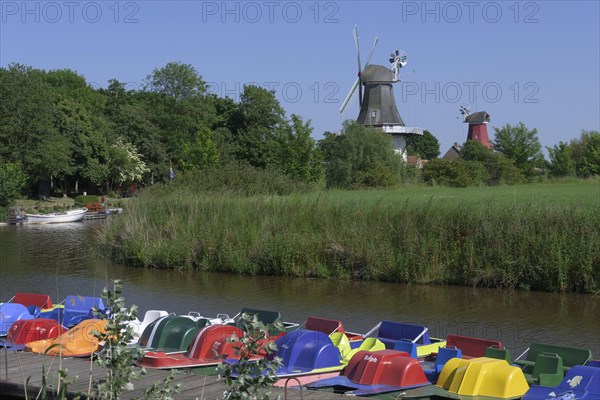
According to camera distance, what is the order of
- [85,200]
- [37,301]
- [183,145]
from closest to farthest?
[37,301] → [85,200] → [183,145]

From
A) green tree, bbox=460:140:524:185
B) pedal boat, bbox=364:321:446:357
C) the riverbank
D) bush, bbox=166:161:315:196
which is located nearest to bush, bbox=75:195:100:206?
green tree, bbox=460:140:524:185

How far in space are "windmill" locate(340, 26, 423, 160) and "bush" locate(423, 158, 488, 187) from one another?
22207mm

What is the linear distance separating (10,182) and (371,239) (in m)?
49.2

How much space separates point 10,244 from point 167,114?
50406 mm

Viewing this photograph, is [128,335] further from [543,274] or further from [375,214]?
[375,214]

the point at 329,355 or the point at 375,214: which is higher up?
the point at 375,214

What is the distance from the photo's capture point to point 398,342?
46.4 ft

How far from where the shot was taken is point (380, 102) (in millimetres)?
88625

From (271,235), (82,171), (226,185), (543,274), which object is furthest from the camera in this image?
(82,171)

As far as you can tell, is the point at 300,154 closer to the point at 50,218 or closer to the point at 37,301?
the point at 50,218

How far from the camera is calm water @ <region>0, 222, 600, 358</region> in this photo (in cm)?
1897

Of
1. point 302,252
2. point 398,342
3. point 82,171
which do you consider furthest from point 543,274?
point 82,171

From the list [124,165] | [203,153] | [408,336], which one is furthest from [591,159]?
[408,336]

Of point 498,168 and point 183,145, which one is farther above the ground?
point 183,145
